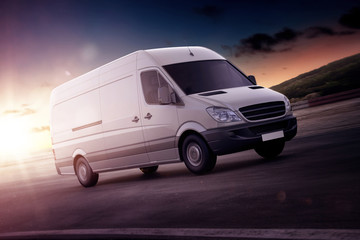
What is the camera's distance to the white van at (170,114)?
9055 mm

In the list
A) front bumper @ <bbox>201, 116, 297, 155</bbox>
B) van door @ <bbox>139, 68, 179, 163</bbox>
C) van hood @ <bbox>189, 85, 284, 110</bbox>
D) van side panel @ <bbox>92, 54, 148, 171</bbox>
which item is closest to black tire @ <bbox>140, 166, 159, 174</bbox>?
van side panel @ <bbox>92, 54, 148, 171</bbox>

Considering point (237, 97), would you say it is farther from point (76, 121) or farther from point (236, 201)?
point (76, 121)

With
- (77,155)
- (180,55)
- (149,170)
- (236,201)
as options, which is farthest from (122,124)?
(236,201)

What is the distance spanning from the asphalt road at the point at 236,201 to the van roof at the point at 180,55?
7.92 ft

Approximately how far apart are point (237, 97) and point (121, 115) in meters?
3.00

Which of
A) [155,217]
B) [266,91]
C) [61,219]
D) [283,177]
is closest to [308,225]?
[155,217]

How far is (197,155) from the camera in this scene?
9328 mm

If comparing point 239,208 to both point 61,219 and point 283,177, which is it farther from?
point 61,219

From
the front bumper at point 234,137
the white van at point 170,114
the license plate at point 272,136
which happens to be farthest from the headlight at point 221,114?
the license plate at point 272,136

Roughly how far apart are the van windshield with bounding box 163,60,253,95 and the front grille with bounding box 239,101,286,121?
0.98 m

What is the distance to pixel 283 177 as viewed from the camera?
295 inches

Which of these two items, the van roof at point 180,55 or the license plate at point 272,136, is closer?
the license plate at point 272,136

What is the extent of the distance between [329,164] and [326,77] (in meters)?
88.9

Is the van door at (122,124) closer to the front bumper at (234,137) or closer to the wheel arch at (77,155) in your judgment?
the wheel arch at (77,155)
